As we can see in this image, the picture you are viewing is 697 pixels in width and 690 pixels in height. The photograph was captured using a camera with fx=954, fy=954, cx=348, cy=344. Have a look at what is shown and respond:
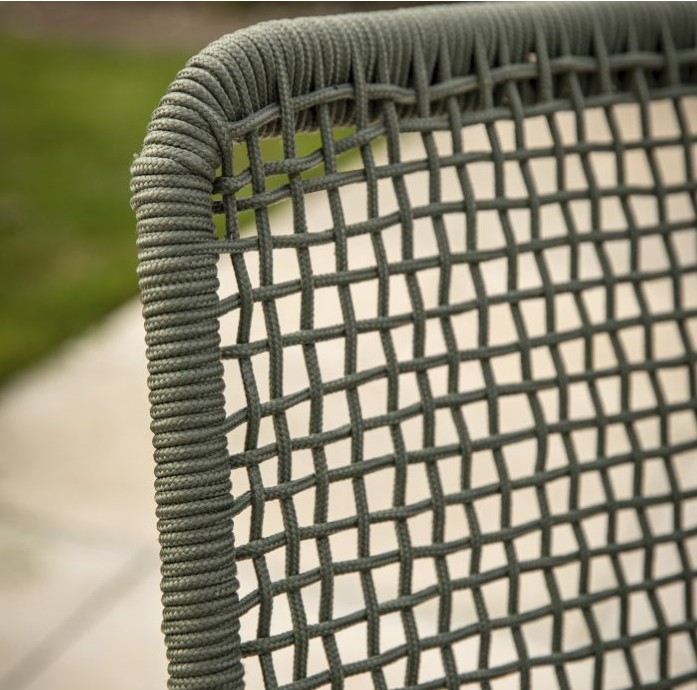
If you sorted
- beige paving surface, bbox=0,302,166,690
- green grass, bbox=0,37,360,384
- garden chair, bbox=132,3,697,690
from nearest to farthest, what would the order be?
garden chair, bbox=132,3,697,690
beige paving surface, bbox=0,302,166,690
green grass, bbox=0,37,360,384

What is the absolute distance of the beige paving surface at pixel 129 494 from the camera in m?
1.53

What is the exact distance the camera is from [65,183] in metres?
3.37

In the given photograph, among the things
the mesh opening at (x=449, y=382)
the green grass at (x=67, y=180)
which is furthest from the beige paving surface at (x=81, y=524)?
the mesh opening at (x=449, y=382)

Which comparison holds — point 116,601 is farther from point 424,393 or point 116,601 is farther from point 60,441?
point 424,393

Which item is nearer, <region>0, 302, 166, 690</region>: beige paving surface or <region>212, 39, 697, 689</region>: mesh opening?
<region>212, 39, 697, 689</region>: mesh opening

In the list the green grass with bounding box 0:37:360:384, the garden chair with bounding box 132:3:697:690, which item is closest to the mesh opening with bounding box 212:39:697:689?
the garden chair with bounding box 132:3:697:690

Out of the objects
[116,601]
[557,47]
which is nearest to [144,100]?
[116,601]

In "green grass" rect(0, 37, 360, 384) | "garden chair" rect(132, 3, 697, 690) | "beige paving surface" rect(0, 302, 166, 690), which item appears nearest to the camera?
"garden chair" rect(132, 3, 697, 690)

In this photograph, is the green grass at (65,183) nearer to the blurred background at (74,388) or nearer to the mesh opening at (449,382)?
the blurred background at (74,388)

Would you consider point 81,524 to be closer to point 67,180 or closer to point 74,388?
point 74,388

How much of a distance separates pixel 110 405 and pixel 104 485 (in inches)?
11.9

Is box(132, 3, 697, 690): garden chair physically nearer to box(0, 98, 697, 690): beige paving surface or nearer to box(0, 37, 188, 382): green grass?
box(0, 98, 697, 690): beige paving surface

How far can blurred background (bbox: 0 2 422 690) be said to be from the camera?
1581 mm

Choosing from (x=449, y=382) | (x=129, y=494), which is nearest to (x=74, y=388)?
(x=129, y=494)
